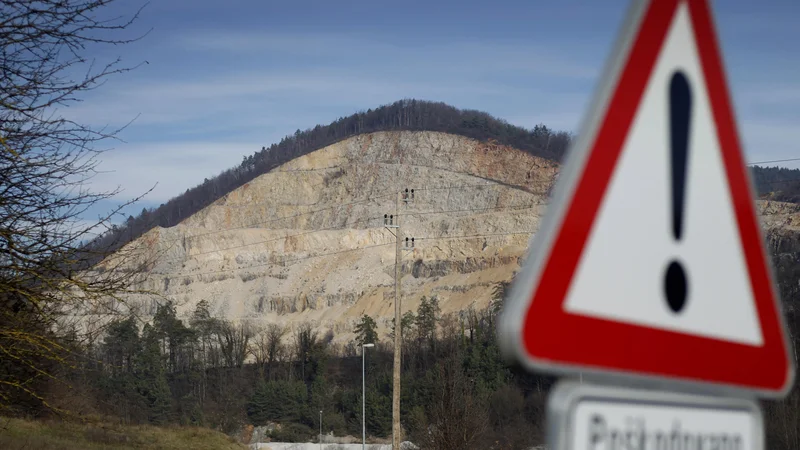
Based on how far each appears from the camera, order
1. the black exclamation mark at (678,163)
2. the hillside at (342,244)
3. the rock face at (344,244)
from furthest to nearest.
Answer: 1. the hillside at (342,244)
2. the rock face at (344,244)
3. the black exclamation mark at (678,163)

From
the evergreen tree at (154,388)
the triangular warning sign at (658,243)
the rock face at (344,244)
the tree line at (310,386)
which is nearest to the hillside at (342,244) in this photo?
the rock face at (344,244)

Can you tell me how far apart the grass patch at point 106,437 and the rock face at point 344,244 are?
78.7 m

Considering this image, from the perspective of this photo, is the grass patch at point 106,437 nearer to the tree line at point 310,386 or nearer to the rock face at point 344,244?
the tree line at point 310,386

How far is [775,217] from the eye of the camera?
105312 mm

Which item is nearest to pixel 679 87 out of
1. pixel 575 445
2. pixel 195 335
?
pixel 575 445

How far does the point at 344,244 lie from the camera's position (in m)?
165

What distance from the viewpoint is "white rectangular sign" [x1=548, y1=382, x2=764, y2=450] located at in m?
1.79

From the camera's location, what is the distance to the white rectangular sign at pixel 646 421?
1793 millimetres

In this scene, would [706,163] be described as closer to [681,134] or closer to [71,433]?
[681,134]

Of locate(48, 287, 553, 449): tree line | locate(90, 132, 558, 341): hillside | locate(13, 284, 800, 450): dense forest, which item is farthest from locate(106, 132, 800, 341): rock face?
locate(13, 284, 800, 450): dense forest

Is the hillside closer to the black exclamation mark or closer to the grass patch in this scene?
the grass patch

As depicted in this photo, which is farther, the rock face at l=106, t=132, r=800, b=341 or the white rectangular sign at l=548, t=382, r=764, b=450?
the rock face at l=106, t=132, r=800, b=341

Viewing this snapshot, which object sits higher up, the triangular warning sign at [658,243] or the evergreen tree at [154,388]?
the triangular warning sign at [658,243]

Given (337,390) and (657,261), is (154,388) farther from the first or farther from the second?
(657,261)
